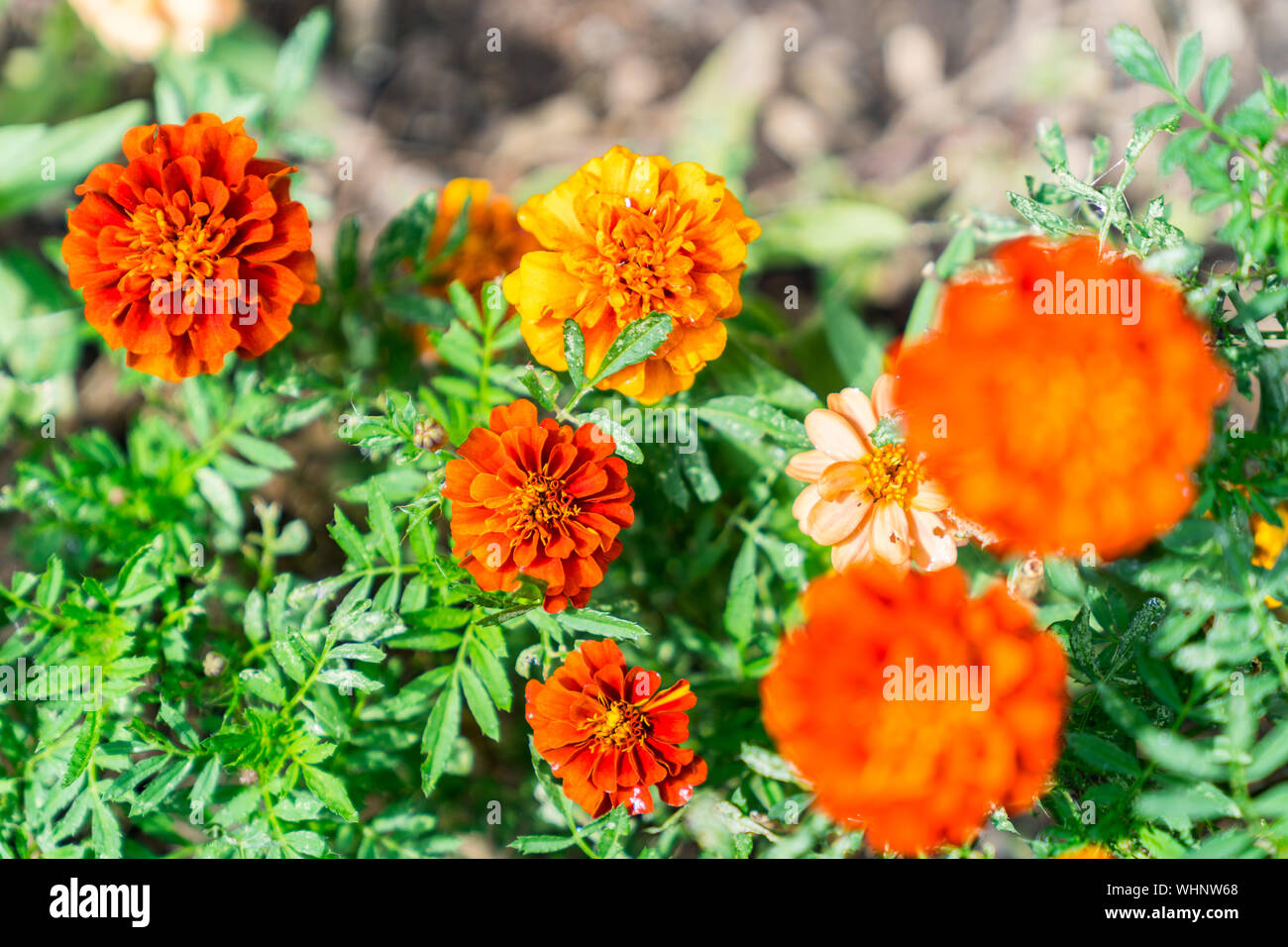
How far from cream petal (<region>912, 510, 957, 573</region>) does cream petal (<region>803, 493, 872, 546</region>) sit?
0.11 metres

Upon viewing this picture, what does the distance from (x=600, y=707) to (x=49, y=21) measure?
3.14 metres

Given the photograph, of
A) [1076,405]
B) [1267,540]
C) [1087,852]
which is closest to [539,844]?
[1087,852]

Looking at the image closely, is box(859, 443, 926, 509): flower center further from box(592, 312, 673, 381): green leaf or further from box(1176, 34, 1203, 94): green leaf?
box(1176, 34, 1203, 94): green leaf

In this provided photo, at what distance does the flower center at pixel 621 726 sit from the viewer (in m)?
1.57

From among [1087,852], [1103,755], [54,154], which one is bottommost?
[1087,852]

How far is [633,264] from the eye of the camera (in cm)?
158

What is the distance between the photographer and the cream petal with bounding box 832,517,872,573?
5.61 ft

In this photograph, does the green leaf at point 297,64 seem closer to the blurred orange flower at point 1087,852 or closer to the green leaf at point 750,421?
the green leaf at point 750,421

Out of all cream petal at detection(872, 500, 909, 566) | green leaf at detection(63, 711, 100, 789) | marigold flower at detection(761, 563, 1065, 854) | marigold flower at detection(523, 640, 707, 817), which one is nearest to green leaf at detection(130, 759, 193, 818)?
green leaf at detection(63, 711, 100, 789)

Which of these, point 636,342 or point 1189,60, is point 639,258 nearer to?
point 636,342

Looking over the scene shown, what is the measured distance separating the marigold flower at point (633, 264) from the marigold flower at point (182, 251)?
450 mm

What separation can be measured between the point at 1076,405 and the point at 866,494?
497 mm

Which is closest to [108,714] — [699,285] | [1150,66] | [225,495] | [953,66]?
[225,495]

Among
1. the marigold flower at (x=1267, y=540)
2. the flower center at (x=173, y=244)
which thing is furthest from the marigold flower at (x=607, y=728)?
the marigold flower at (x=1267, y=540)
